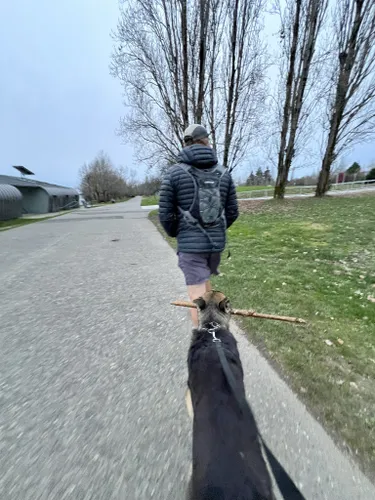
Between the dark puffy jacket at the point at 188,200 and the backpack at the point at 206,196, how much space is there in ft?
0.11

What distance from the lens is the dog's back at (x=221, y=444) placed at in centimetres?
91

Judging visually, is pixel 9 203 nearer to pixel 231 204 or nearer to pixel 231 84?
pixel 231 84

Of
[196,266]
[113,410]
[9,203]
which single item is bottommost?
[113,410]

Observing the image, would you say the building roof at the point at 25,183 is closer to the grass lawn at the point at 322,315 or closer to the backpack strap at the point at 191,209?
the grass lawn at the point at 322,315

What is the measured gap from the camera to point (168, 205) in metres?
2.39

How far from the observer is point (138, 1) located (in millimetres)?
12727

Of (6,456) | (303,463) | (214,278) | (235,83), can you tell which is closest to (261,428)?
(303,463)

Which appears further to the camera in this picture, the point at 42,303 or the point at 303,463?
the point at 42,303

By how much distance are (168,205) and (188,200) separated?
204 millimetres

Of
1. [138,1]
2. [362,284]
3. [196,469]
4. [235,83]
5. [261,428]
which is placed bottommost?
[362,284]

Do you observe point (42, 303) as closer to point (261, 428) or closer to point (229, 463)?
point (261, 428)

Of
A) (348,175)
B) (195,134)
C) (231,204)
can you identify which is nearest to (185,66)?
(195,134)

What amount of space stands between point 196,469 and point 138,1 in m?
18.0

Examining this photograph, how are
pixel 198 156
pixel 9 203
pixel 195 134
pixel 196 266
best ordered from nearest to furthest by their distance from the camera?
pixel 198 156, pixel 195 134, pixel 196 266, pixel 9 203
